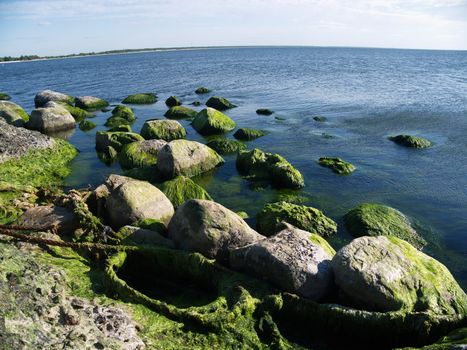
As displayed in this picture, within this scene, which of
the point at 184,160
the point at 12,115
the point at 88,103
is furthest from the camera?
the point at 88,103

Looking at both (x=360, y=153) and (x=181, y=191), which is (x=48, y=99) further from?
(x=360, y=153)

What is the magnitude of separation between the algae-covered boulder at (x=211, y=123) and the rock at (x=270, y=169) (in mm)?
6546

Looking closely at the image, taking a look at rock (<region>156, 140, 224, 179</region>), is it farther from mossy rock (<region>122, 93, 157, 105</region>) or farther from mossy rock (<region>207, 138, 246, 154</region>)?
mossy rock (<region>122, 93, 157, 105</region>)

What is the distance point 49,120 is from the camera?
2436cm

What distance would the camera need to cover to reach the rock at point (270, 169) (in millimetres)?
15484

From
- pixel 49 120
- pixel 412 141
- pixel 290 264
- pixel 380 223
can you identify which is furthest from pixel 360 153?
pixel 49 120

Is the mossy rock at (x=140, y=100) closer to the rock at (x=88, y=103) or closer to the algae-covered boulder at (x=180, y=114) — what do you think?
the rock at (x=88, y=103)

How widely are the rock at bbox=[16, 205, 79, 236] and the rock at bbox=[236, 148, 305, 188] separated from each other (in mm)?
7991

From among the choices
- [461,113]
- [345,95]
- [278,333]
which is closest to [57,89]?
[345,95]

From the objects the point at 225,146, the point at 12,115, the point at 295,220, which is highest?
the point at 12,115

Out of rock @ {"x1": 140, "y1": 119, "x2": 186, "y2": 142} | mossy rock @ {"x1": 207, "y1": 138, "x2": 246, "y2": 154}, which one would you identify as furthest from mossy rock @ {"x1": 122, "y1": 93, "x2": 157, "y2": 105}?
mossy rock @ {"x1": 207, "y1": 138, "x2": 246, "y2": 154}

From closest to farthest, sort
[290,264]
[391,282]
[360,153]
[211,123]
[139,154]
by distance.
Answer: [391,282] → [290,264] → [139,154] → [360,153] → [211,123]

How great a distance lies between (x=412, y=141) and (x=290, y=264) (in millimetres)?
15932

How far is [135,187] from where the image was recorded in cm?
1120
